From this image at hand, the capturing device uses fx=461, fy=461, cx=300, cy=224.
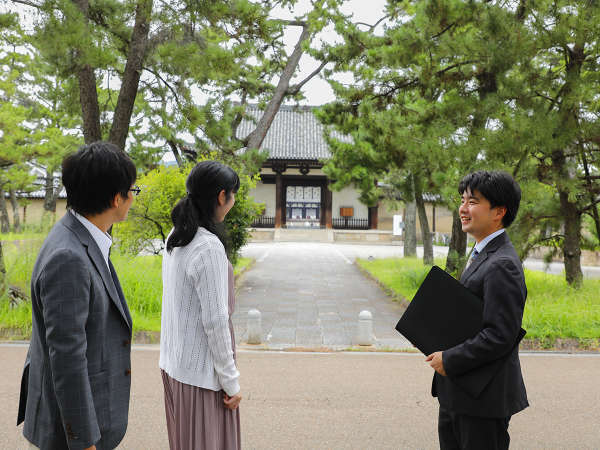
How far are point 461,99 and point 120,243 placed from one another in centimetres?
644

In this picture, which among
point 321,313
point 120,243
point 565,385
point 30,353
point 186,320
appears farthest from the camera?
point 120,243

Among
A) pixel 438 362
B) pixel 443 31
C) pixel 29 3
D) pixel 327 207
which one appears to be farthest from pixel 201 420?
pixel 327 207

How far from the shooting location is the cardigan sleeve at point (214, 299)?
5.62ft

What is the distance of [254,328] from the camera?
5.38 m

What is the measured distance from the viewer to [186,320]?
1.80m

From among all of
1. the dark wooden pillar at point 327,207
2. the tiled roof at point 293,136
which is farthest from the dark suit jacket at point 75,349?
the dark wooden pillar at point 327,207

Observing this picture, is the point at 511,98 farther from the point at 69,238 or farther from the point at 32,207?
the point at 32,207

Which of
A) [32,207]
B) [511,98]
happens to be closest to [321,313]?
[511,98]

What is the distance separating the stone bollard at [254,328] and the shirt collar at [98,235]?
12.7 feet

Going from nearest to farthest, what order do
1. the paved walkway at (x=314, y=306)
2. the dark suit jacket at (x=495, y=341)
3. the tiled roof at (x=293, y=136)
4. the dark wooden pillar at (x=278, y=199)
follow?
the dark suit jacket at (x=495, y=341) → the paved walkway at (x=314, y=306) → the tiled roof at (x=293, y=136) → the dark wooden pillar at (x=278, y=199)

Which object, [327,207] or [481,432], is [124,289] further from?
[327,207]

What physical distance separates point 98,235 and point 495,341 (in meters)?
1.43

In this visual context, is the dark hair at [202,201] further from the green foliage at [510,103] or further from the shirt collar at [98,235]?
the green foliage at [510,103]

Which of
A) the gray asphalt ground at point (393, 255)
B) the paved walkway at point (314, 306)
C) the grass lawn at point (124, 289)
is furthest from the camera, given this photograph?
the gray asphalt ground at point (393, 255)
